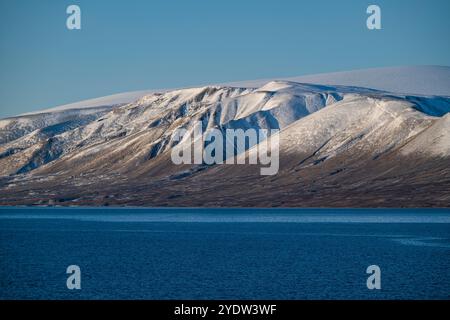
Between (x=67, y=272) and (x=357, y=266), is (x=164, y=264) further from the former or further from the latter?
(x=357, y=266)

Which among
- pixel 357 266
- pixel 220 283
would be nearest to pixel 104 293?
pixel 220 283

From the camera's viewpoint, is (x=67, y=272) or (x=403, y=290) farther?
(x=67, y=272)
